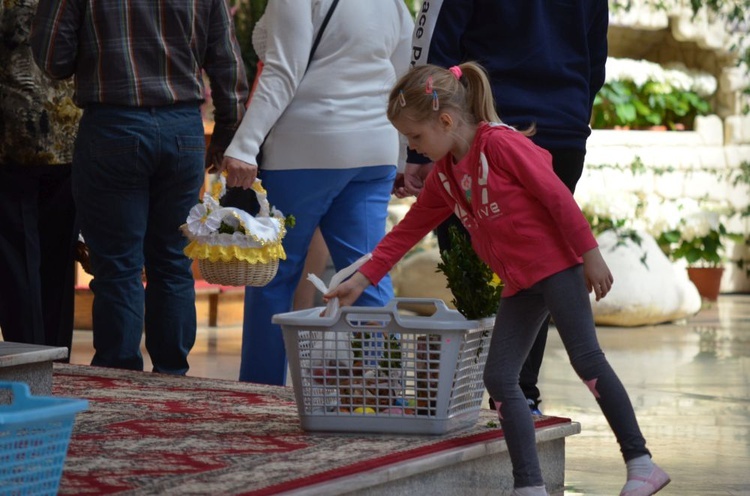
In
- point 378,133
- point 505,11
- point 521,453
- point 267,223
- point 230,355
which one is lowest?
point 230,355

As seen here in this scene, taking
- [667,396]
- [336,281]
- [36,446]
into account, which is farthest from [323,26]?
[667,396]

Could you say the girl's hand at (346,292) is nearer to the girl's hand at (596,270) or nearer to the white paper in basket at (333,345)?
the white paper in basket at (333,345)

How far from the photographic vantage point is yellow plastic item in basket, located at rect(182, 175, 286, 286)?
12.4 ft

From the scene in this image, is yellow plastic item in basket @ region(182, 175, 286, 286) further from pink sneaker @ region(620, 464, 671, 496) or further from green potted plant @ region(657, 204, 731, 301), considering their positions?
green potted plant @ region(657, 204, 731, 301)

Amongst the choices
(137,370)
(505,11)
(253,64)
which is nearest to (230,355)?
(253,64)

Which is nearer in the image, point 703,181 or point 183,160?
point 183,160

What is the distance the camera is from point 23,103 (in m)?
4.18

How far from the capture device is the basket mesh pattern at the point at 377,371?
2.89 meters

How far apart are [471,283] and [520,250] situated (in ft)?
0.93

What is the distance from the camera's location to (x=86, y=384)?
3.76m

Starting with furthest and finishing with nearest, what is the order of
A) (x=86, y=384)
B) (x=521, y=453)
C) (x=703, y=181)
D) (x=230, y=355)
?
1. (x=703, y=181)
2. (x=230, y=355)
3. (x=86, y=384)
4. (x=521, y=453)

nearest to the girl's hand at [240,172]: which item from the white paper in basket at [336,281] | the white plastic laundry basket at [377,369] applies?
the white paper in basket at [336,281]

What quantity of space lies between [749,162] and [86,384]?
7698 millimetres

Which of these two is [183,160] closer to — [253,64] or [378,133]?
[378,133]
